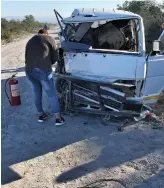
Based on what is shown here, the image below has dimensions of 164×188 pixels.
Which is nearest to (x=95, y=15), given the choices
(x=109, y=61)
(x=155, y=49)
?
(x=109, y=61)

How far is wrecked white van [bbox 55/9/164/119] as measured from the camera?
19.2ft

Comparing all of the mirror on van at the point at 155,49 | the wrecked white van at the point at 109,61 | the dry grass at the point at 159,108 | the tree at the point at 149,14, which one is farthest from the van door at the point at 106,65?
the dry grass at the point at 159,108

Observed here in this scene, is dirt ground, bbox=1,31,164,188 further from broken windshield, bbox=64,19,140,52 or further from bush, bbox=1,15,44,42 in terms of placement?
bush, bbox=1,15,44,42

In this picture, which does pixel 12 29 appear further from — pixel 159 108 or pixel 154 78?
pixel 154 78

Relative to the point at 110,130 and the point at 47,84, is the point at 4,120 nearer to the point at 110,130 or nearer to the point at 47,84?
the point at 47,84

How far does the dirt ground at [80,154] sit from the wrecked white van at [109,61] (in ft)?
1.66

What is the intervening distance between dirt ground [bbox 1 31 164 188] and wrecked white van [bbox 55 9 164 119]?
50 cm

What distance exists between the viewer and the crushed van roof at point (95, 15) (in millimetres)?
6020

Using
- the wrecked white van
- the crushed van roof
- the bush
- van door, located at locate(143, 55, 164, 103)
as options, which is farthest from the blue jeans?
the bush

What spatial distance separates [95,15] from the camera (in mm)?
6152

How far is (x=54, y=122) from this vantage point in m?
6.31

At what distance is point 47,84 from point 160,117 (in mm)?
2168

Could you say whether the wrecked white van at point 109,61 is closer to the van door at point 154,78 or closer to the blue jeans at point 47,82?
the van door at point 154,78

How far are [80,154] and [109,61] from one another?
6.00 ft
